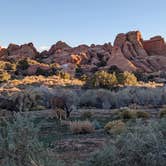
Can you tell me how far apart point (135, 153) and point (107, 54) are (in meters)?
88.3

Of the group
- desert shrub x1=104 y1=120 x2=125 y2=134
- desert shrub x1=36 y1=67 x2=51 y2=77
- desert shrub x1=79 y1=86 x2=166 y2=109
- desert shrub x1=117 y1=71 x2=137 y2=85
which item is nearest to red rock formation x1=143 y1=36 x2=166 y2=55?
desert shrub x1=36 y1=67 x2=51 y2=77

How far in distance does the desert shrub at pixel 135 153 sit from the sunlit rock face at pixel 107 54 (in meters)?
66.4

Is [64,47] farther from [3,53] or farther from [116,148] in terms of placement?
[116,148]

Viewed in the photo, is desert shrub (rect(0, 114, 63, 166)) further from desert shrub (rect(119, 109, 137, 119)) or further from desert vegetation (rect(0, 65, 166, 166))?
desert shrub (rect(119, 109, 137, 119))

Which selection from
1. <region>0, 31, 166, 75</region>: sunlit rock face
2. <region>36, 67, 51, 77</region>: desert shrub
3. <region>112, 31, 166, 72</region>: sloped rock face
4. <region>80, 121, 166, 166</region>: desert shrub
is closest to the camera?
<region>80, 121, 166, 166</region>: desert shrub

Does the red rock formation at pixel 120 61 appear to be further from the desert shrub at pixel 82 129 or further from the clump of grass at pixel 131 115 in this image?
the desert shrub at pixel 82 129

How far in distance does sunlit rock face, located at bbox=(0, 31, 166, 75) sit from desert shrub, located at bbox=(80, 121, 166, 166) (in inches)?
2614

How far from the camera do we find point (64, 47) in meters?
111

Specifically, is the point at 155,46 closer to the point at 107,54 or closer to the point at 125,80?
the point at 107,54

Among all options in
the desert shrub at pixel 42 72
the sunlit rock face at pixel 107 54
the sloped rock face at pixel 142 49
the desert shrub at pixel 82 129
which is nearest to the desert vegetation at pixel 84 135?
the desert shrub at pixel 82 129

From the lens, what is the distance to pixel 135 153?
7699mm

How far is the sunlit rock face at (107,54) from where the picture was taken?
82.8 metres

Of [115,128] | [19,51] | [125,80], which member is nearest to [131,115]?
[115,128]

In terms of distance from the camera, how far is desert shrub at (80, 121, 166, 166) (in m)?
7.52
